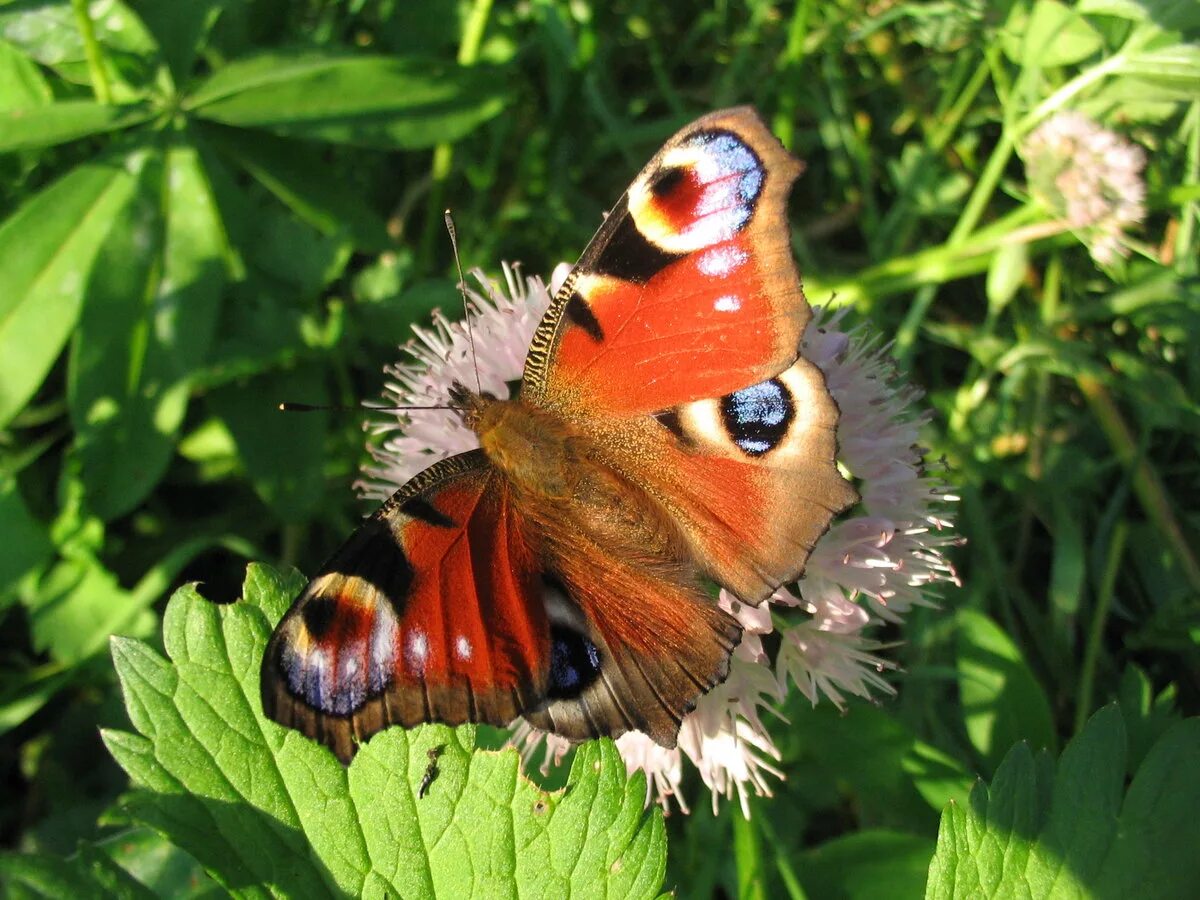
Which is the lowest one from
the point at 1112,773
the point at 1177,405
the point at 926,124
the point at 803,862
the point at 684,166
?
the point at 803,862

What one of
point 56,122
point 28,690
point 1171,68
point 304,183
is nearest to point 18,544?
point 28,690

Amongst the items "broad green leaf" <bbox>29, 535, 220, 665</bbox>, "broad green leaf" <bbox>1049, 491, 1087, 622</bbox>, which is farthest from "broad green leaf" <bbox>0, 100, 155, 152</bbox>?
"broad green leaf" <bbox>1049, 491, 1087, 622</bbox>

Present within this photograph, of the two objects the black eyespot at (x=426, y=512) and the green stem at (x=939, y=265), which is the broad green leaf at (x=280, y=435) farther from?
the green stem at (x=939, y=265)

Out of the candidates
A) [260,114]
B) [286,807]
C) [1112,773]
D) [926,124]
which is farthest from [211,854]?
[926,124]

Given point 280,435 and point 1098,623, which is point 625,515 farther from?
point 1098,623

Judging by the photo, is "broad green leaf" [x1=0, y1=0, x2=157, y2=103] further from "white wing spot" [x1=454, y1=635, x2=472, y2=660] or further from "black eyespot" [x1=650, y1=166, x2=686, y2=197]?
"white wing spot" [x1=454, y1=635, x2=472, y2=660]

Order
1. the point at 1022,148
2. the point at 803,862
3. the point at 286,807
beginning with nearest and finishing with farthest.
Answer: the point at 286,807, the point at 803,862, the point at 1022,148

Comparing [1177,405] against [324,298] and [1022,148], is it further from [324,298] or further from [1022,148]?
[324,298]

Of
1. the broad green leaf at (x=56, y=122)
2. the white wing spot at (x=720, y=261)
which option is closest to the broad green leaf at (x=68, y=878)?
the white wing spot at (x=720, y=261)
